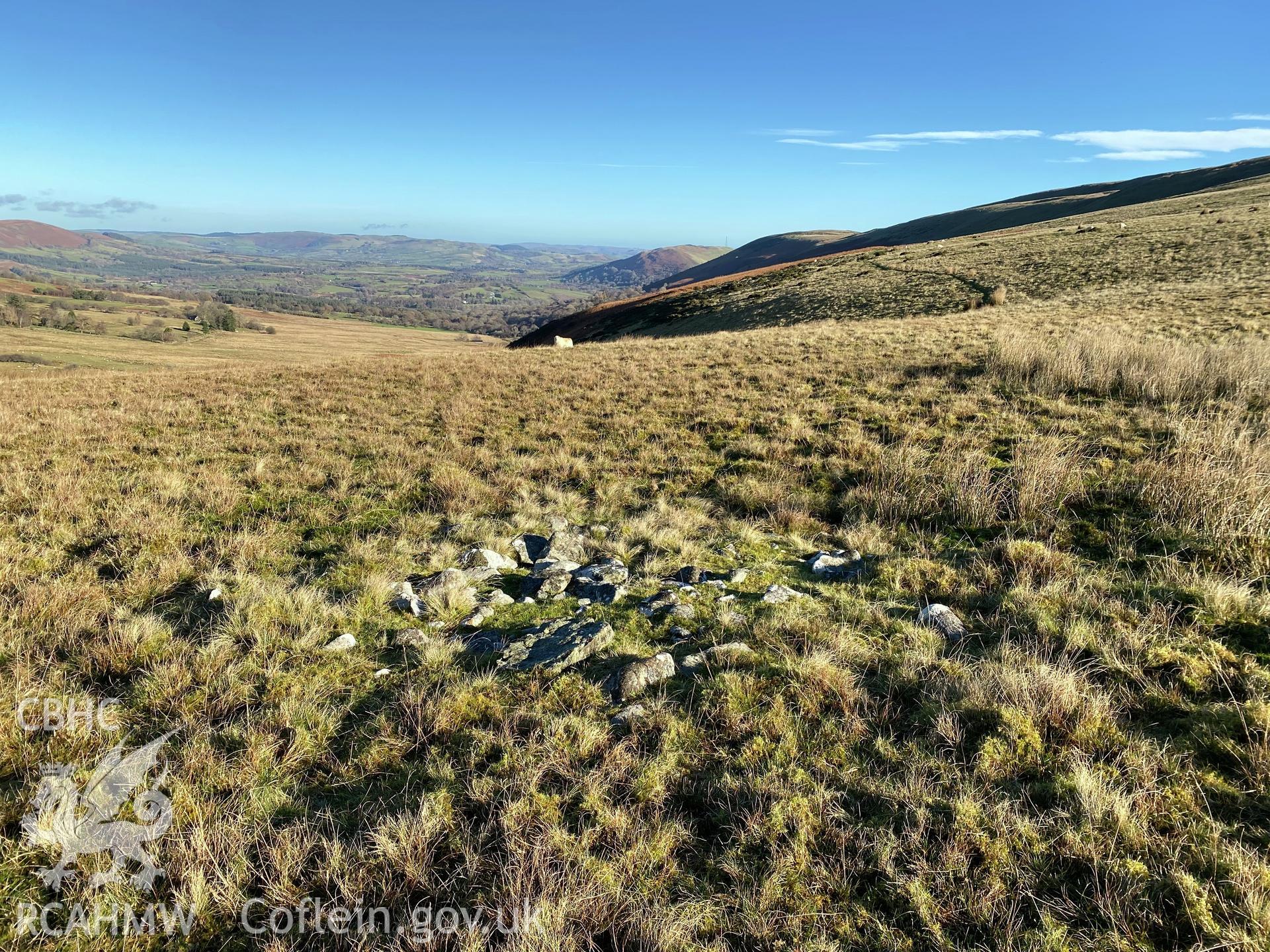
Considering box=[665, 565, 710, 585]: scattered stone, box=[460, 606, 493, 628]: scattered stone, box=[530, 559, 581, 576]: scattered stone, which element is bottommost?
box=[460, 606, 493, 628]: scattered stone

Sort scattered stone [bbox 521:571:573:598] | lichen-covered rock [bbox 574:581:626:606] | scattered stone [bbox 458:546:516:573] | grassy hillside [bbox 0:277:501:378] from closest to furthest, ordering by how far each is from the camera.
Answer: lichen-covered rock [bbox 574:581:626:606], scattered stone [bbox 521:571:573:598], scattered stone [bbox 458:546:516:573], grassy hillside [bbox 0:277:501:378]

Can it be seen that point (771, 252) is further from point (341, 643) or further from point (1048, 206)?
point (341, 643)

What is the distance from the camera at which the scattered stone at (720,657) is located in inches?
153

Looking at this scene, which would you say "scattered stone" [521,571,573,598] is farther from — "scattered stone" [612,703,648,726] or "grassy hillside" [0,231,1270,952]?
"scattered stone" [612,703,648,726]

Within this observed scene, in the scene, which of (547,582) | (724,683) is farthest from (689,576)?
(724,683)

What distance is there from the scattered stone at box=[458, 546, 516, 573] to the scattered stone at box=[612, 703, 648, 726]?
8.35ft

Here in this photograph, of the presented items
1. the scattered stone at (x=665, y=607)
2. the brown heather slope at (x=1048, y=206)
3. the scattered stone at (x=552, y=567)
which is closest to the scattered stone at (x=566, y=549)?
the scattered stone at (x=552, y=567)

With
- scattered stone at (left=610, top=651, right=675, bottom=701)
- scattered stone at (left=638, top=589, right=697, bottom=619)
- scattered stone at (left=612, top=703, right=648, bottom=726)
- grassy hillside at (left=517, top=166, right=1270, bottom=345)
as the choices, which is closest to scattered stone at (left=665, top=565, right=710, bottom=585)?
scattered stone at (left=638, top=589, right=697, bottom=619)

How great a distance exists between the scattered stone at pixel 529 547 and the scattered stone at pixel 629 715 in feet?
8.65

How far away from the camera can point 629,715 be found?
339 cm

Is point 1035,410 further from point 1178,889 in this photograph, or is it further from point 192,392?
point 192,392

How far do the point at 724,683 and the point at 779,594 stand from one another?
1472 millimetres

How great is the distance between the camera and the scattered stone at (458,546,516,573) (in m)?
5.57

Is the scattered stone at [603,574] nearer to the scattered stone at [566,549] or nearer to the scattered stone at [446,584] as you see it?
the scattered stone at [566,549]
